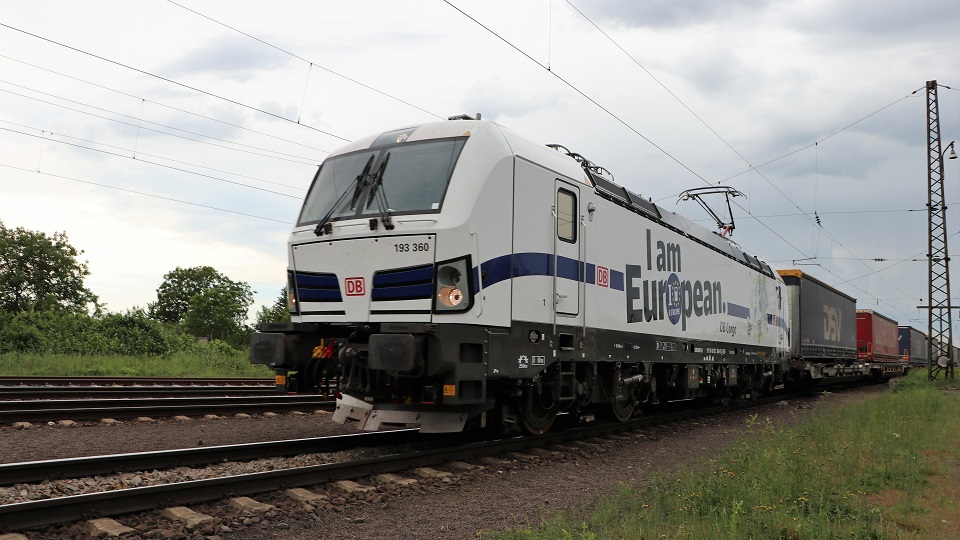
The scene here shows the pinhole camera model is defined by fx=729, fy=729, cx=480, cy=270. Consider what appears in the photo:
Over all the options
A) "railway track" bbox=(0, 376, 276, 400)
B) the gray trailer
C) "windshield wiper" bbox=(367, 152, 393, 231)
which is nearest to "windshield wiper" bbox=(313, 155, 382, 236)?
"windshield wiper" bbox=(367, 152, 393, 231)

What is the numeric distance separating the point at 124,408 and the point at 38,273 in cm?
5297

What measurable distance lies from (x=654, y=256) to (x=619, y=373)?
2252mm

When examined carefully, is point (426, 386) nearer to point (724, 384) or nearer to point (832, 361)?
point (724, 384)

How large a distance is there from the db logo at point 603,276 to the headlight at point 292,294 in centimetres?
393

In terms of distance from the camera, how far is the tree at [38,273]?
177 feet

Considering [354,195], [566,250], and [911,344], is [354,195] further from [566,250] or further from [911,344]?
[911,344]

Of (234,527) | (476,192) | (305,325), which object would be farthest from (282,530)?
(476,192)

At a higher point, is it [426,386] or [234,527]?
[426,386]

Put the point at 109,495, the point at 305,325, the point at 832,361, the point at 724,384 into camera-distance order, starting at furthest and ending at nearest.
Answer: the point at 832,361 < the point at 724,384 < the point at 305,325 < the point at 109,495

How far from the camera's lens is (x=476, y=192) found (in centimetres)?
755

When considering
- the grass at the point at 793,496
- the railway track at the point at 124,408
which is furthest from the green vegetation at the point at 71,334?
the grass at the point at 793,496

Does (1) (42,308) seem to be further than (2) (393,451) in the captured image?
Yes

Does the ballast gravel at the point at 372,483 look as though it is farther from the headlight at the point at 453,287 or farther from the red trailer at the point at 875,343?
the red trailer at the point at 875,343

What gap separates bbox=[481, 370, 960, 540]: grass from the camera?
5.08m
